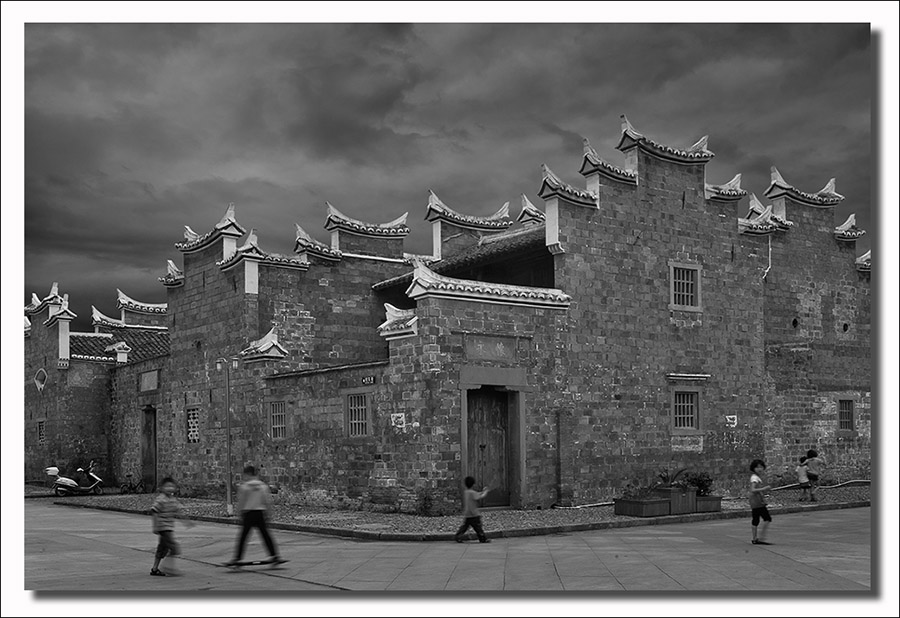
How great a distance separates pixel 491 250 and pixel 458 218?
403 cm

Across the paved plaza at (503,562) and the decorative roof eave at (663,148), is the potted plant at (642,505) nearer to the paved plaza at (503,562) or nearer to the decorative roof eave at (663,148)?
the paved plaza at (503,562)

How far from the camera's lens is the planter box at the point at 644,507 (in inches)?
803

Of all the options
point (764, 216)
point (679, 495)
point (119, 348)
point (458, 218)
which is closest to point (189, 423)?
point (119, 348)

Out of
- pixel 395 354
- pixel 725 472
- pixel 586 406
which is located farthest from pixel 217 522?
pixel 725 472

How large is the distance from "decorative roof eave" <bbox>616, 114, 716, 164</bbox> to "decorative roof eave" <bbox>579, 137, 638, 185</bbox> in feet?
2.60

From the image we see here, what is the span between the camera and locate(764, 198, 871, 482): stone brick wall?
1099 inches

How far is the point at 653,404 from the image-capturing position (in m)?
24.1

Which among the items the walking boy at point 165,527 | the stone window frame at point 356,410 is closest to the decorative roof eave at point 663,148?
the stone window frame at point 356,410

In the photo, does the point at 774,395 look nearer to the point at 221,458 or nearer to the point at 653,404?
the point at 653,404

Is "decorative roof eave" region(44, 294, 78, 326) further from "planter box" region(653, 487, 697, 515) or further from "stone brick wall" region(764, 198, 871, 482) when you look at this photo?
"stone brick wall" region(764, 198, 871, 482)

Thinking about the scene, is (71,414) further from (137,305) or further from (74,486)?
(137,305)

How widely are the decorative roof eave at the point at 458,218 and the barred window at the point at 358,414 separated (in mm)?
8119

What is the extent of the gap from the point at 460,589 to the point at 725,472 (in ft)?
49.1

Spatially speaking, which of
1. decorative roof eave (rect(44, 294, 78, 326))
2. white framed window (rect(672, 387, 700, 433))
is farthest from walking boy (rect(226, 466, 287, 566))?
decorative roof eave (rect(44, 294, 78, 326))
